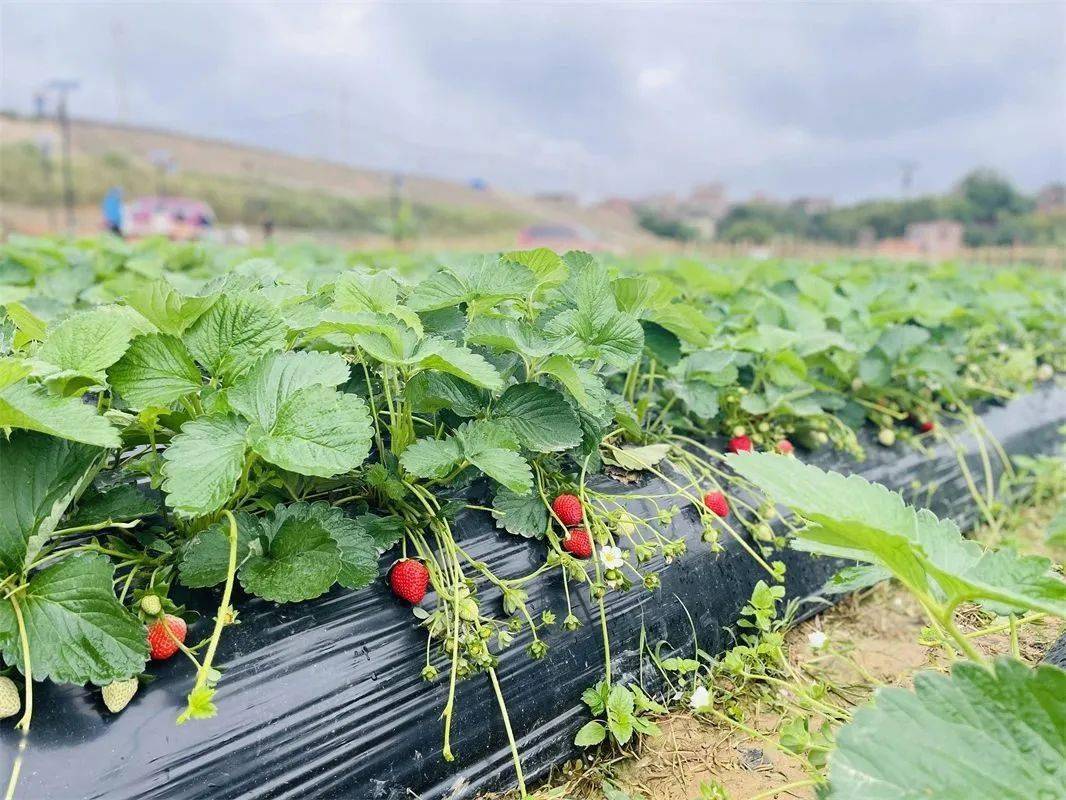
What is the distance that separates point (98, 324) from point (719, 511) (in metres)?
1.28

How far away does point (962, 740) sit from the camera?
78 cm

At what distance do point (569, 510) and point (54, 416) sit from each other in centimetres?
87

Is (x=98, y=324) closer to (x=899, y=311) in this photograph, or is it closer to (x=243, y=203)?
(x=899, y=311)

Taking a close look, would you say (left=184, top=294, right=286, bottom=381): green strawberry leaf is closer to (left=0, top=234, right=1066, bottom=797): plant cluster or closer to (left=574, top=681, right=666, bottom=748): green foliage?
(left=0, top=234, right=1066, bottom=797): plant cluster

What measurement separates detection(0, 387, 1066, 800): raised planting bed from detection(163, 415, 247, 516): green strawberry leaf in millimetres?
272

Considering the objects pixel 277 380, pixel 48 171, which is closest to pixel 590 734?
pixel 277 380

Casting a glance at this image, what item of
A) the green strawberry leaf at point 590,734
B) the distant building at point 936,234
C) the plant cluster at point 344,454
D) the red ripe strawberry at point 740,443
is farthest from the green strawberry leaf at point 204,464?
the distant building at point 936,234

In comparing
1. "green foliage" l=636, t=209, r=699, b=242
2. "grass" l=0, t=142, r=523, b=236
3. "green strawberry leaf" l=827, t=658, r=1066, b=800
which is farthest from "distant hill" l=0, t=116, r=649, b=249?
"green strawberry leaf" l=827, t=658, r=1066, b=800

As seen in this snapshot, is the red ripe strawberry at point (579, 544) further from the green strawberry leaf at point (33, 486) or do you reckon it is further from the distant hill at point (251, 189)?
the distant hill at point (251, 189)

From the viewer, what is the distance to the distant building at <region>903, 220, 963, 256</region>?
1599 inches

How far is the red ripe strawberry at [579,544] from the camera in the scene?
1.45 m

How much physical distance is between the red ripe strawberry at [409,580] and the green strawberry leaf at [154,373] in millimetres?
435

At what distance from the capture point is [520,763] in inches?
51.6

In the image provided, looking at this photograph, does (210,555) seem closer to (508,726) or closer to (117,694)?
(117,694)
